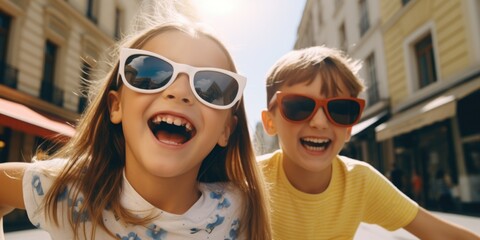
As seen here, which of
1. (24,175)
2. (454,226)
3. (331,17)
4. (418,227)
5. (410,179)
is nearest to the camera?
(24,175)

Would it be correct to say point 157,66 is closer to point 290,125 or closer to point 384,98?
point 290,125

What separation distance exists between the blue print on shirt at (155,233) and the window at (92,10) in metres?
16.3

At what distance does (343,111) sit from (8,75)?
11496mm

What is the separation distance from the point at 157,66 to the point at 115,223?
0.69 m

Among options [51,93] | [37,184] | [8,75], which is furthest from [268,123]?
[51,93]

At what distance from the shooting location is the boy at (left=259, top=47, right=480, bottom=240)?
2.16m

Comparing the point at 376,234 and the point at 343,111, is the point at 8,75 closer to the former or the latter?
the point at 376,234

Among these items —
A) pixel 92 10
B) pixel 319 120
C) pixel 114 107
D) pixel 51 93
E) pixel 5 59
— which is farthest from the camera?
pixel 92 10

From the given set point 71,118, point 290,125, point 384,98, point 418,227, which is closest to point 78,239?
point 290,125

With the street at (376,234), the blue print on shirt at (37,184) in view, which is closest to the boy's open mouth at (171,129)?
the blue print on shirt at (37,184)

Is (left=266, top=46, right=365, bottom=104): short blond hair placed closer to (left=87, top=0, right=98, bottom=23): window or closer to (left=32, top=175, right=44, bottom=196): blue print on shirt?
(left=32, top=175, right=44, bottom=196): blue print on shirt

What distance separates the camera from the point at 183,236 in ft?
5.14

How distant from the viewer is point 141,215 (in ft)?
5.05

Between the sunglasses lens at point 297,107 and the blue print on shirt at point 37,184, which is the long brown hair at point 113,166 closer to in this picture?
the blue print on shirt at point 37,184
